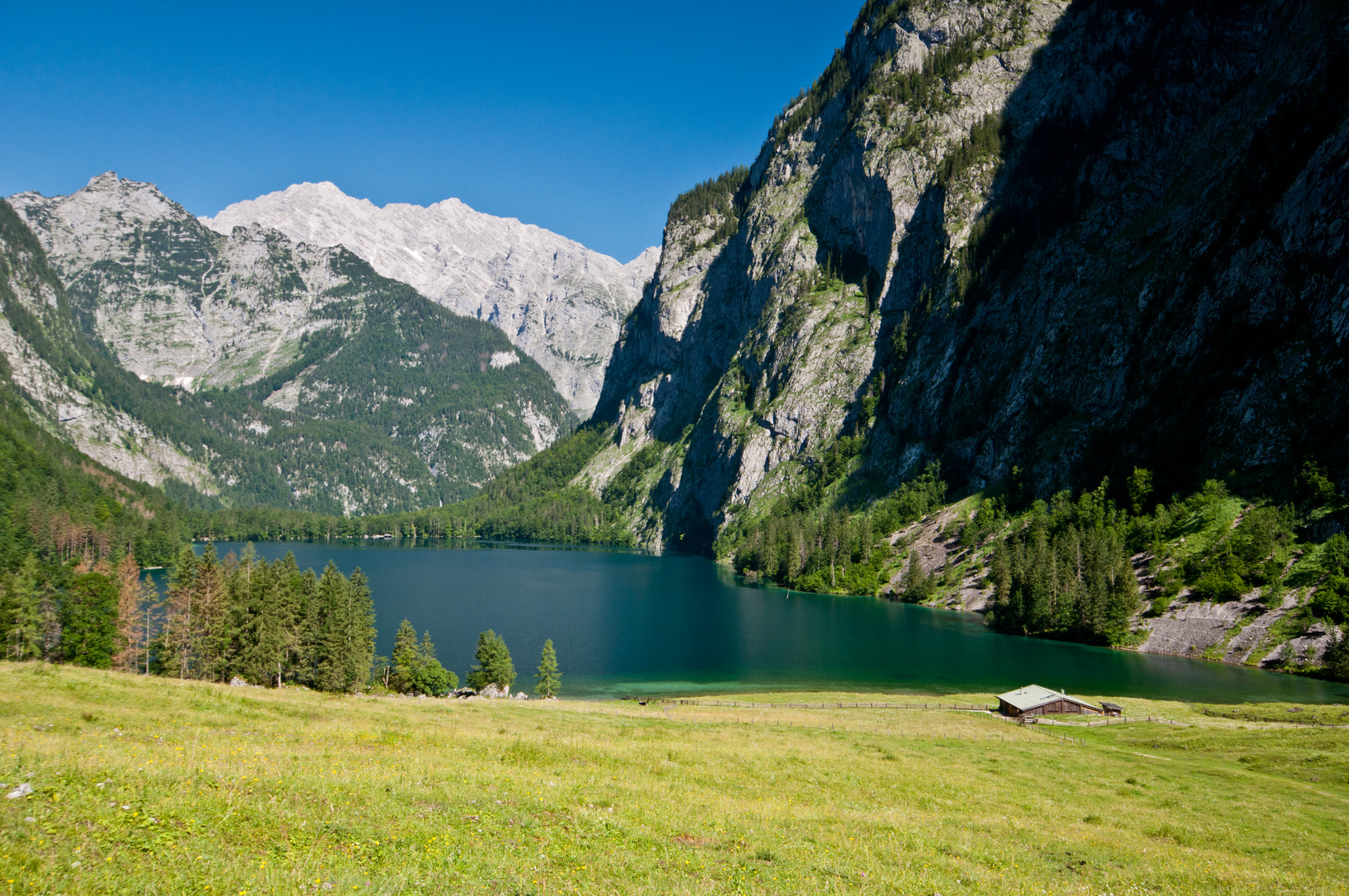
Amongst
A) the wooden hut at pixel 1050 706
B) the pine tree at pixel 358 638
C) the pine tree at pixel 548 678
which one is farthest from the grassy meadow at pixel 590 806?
the pine tree at pixel 548 678

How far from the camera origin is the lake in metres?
82.1

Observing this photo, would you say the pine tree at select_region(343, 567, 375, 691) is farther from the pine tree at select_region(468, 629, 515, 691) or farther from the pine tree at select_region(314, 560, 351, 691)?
the pine tree at select_region(468, 629, 515, 691)

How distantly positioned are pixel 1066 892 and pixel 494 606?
127 m

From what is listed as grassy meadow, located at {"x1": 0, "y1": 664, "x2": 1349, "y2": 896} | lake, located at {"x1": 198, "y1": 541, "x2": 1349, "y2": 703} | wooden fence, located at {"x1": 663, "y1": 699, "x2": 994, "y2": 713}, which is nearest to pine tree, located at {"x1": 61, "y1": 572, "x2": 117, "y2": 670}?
lake, located at {"x1": 198, "y1": 541, "x2": 1349, "y2": 703}

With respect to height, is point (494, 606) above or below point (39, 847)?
below

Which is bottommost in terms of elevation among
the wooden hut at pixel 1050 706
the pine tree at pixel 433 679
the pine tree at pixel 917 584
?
the pine tree at pixel 433 679

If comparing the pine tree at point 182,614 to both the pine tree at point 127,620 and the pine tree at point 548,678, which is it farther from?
the pine tree at point 548,678

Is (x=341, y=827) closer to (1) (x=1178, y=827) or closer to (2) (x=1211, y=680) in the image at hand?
(1) (x=1178, y=827)

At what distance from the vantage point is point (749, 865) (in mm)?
17156

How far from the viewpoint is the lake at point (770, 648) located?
8212 centimetres

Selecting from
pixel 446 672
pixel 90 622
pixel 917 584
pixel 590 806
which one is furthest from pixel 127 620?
pixel 917 584

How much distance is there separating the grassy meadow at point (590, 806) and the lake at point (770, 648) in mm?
36399

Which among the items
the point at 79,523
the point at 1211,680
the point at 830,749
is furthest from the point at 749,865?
the point at 79,523

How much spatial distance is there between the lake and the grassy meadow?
119 ft
